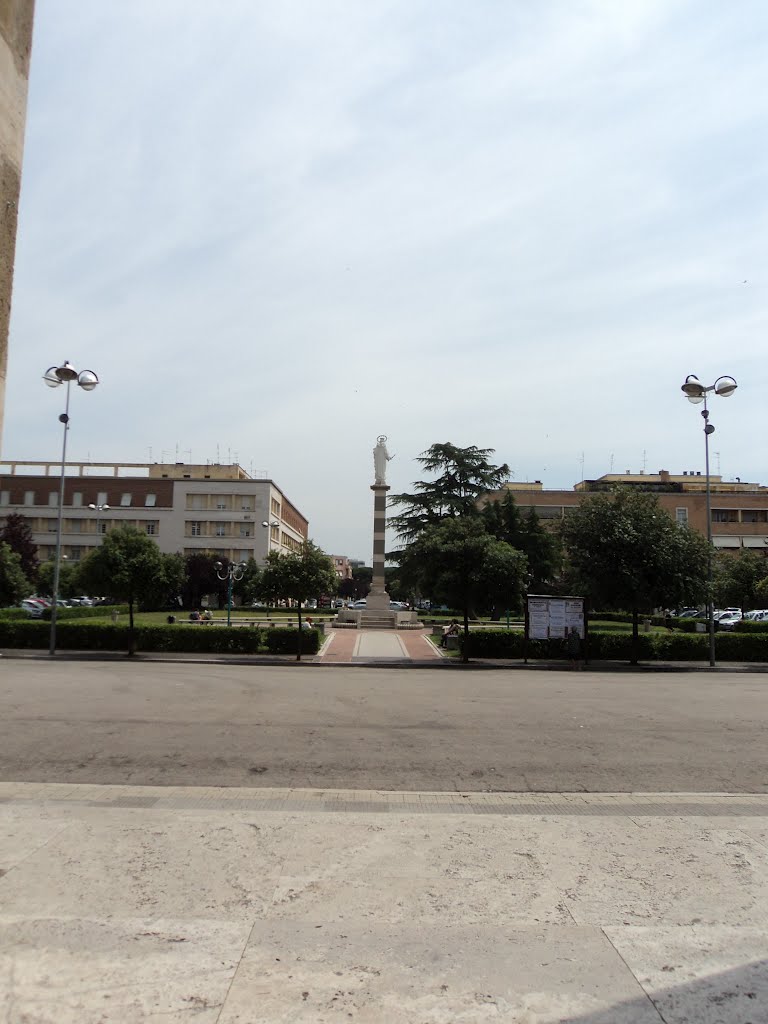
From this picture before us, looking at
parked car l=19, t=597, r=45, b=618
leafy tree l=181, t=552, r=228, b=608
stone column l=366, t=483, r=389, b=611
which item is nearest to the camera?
parked car l=19, t=597, r=45, b=618

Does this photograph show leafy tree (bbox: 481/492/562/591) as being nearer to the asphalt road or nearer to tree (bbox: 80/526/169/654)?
tree (bbox: 80/526/169/654)

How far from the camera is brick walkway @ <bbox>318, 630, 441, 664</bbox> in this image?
90.6 ft

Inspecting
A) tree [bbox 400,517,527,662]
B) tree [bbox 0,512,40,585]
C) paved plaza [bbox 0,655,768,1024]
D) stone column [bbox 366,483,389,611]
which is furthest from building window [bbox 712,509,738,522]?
paved plaza [bbox 0,655,768,1024]

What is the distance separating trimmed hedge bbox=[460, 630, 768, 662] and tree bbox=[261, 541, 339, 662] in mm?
5704

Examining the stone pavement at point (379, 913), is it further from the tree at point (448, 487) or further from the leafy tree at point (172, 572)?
the tree at point (448, 487)

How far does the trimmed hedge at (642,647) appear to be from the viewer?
2764 cm

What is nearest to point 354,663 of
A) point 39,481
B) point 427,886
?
point 427,886

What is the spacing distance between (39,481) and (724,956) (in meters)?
86.0

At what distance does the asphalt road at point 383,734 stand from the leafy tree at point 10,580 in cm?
1544

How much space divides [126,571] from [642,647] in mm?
18644

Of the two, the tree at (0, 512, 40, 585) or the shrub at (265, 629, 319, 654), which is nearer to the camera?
the shrub at (265, 629, 319, 654)

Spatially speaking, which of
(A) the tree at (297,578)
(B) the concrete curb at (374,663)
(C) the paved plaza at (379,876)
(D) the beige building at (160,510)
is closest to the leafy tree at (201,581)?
(D) the beige building at (160,510)

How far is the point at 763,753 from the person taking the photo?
9352mm

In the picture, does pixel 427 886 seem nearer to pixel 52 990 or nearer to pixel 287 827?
pixel 287 827
